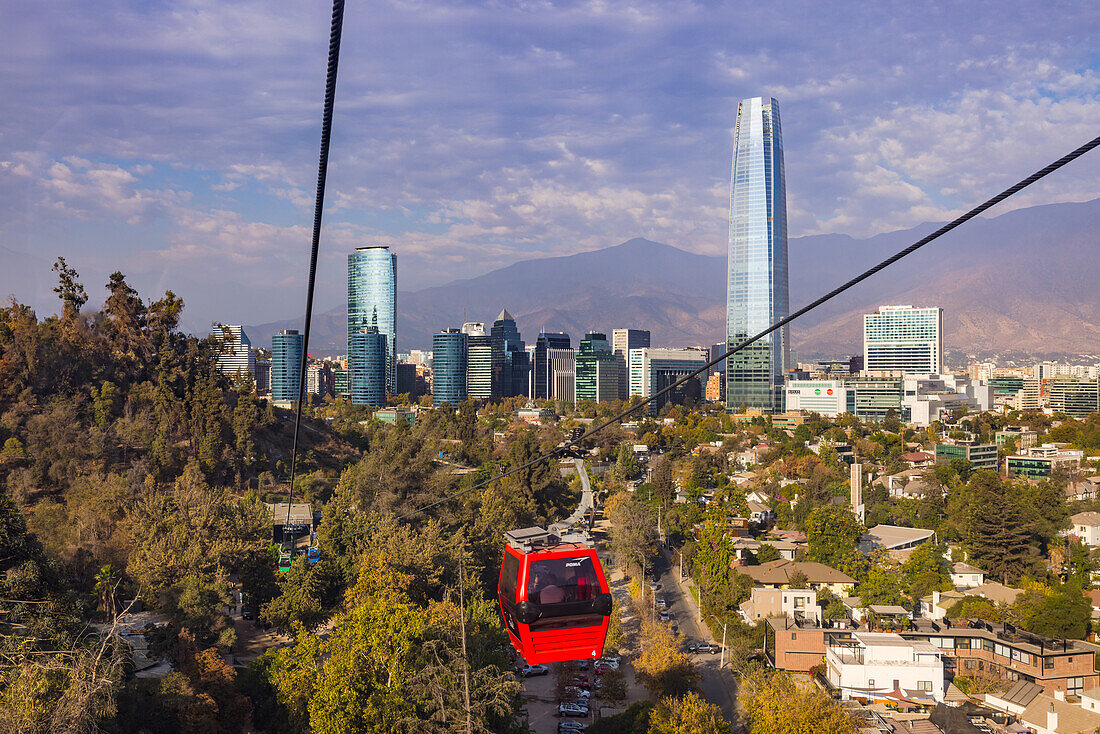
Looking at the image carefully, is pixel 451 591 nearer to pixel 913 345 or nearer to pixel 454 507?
pixel 454 507

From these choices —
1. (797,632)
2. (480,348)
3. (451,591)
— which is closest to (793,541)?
(797,632)

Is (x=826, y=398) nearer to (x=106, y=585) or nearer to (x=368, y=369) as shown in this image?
(x=368, y=369)

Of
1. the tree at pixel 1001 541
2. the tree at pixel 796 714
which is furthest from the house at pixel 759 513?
the tree at pixel 796 714

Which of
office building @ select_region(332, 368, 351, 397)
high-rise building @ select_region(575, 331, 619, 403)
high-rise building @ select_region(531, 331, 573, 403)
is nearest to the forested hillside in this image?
high-rise building @ select_region(575, 331, 619, 403)

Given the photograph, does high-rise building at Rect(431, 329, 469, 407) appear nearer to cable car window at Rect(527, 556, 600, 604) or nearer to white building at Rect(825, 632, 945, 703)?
white building at Rect(825, 632, 945, 703)

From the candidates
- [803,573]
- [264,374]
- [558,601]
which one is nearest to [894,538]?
[803,573]

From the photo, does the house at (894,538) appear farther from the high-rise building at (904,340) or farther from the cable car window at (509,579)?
the high-rise building at (904,340)
